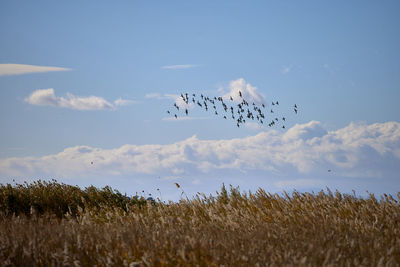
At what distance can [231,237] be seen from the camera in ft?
16.6

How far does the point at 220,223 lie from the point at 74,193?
6.65 meters

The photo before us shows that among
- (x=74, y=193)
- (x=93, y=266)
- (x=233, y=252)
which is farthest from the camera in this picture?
(x=74, y=193)

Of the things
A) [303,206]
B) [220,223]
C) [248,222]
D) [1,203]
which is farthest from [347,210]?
[1,203]

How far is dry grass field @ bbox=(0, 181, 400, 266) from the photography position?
4113 millimetres

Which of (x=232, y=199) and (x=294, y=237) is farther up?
(x=232, y=199)

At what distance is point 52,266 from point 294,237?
2.95m

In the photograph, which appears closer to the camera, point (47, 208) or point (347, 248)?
point (347, 248)

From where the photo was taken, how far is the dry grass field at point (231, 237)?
4113mm

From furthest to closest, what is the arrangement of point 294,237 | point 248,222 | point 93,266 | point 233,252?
point 248,222, point 294,237, point 93,266, point 233,252

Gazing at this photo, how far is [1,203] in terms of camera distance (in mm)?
11219

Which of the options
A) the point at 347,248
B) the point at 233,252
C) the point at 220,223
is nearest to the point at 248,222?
the point at 220,223

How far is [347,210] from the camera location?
23.2 feet

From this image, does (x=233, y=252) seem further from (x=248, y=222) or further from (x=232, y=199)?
(x=232, y=199)

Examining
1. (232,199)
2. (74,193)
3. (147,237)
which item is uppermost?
(74,193)
